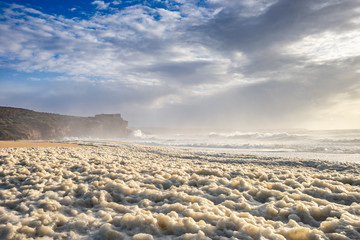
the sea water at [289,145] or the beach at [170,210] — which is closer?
the beach at [170,210]

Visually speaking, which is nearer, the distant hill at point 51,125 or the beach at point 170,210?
the beach at point 170,210

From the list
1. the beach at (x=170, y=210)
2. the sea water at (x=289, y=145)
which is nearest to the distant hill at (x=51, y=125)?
the sea water at (x=289, y=145)

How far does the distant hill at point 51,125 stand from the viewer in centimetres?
4528

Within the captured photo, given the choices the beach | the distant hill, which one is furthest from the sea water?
the beach

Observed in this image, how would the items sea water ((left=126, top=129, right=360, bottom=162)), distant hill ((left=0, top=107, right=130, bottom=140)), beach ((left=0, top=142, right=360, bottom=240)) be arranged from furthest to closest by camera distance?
distant hill ((left=0, top=107, right=130, bottom=140))
sea water ((left=126, top=129, right=360, bottom=162))
beach ((left=0, top=142, right=360, bottom=240))

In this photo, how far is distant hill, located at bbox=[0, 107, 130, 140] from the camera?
45281mm

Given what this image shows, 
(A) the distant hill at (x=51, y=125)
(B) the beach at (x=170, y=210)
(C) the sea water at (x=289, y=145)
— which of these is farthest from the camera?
(A) the distant hill at (x=51, y=125)

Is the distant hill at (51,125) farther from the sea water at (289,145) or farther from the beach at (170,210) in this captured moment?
the beach at (170,210)

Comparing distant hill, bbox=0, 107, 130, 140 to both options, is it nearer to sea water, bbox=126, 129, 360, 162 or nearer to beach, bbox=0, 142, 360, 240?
sea water, bbox=126, 129, 360, 162

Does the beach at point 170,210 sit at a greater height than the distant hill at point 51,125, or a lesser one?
lesser

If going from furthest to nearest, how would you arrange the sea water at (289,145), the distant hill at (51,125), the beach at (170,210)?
the distant hill at (51,125) < the sea water at (289,145) < the beach at (170,210)

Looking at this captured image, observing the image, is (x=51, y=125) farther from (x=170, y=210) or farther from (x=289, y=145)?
(x=170, y=210)

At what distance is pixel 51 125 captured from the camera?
175 ft

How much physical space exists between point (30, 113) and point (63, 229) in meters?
59.1
